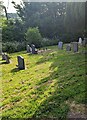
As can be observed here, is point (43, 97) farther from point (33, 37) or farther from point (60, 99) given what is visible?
point (33, 37)

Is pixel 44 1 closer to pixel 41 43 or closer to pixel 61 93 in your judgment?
pixel 41 43

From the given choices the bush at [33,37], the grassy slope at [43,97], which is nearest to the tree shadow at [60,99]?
the grassy slope at [43,97]

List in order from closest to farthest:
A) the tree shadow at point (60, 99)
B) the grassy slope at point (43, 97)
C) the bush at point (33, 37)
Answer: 1. the tree shadow at point (60, 99)
2. the grassy slope at point (43, 97)
3. the bush at point (33, 37)

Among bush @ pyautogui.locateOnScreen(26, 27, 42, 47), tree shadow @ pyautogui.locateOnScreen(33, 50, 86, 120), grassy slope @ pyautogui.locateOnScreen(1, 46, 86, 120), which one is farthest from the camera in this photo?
bush @ pyautogui.locateOnScreen(26, 27, 42, 47)

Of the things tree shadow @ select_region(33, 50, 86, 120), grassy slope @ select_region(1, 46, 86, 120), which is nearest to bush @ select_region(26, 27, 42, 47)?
grassy slope @ select_region(1, 46, 86, 120)

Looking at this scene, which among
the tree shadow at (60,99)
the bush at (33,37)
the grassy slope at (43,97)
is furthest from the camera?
the bush at (33,37)

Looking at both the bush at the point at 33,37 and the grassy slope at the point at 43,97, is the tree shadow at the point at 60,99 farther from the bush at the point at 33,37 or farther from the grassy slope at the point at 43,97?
the bush at the point at 33,37

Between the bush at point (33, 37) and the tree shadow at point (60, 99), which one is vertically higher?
the bush at point (33, 37)

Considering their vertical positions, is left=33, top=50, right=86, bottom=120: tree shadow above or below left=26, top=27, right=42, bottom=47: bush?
below

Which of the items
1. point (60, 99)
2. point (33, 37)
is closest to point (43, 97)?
point (60, 99)

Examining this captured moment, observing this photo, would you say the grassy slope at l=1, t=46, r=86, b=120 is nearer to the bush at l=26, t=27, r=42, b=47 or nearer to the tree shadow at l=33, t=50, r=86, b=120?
the tree shadow at l=33, t=50, r=86, b=120

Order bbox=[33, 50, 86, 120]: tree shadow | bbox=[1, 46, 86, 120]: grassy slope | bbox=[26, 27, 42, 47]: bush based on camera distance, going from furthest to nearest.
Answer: bbox=[26, 27, 42, 47]: bush < bbox=[1, 46, 86, 120]: grassy slope < bbox=[33, 50, 86, 120]: tree shadow

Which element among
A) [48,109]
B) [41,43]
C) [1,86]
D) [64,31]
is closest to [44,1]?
[64,31]

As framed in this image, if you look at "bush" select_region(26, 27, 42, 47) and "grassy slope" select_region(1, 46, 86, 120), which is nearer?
"grassy slope" select_region(1, 46, 86, 120)
